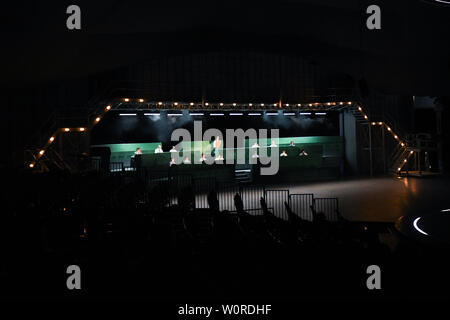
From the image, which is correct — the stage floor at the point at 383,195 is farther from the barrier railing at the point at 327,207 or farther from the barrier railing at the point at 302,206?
the barrier railing at the point at 302,206

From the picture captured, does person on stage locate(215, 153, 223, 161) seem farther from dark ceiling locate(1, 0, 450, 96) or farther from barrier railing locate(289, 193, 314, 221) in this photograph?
barrier railing locate(289, 193, 314, 221)

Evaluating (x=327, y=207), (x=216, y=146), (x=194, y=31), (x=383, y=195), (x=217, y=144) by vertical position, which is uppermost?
(x=194, y=31)

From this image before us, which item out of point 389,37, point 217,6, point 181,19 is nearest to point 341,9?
point 389,37

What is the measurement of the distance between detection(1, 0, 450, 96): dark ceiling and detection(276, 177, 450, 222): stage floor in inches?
203

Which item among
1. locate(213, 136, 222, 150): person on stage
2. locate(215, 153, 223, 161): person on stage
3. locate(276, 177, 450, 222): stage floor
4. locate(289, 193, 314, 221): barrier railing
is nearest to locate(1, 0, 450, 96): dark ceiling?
locate(276, 177, 450, 222): stage floor

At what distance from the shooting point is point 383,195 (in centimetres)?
1475

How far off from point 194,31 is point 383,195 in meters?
9.44

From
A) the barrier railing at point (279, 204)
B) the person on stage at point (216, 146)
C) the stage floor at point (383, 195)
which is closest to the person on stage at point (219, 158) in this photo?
the person on stage at point (216, 146)

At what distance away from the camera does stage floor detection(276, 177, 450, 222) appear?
11539 mm

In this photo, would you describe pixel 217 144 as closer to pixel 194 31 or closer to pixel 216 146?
pixel 216 146

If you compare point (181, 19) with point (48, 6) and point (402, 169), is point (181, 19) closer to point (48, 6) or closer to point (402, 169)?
point (48, 6)

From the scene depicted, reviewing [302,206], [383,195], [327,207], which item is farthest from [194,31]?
[383,195]

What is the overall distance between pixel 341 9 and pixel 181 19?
5.13 metres

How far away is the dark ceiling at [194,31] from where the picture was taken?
10.2 meters
